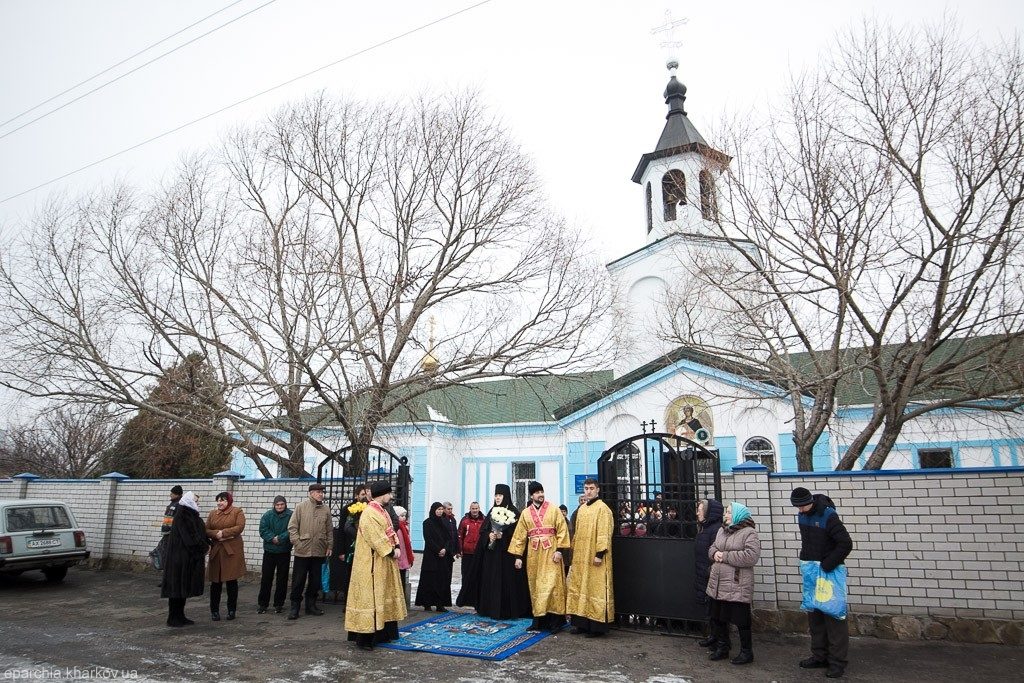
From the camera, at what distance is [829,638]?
630cm

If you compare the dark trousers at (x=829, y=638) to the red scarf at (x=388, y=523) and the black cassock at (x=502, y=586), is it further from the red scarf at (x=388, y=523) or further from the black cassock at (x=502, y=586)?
the red scarf at (x=388, y=523)

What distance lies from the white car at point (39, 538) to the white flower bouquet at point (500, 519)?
8098 mm

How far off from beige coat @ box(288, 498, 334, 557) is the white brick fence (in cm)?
542

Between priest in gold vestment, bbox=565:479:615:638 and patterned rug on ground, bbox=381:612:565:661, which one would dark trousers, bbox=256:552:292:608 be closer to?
patterned rug on ground, bbox=381:612:565:661

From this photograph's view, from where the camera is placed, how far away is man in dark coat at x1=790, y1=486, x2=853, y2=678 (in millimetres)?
6207

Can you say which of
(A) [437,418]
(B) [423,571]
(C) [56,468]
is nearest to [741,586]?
(B) [423,571]

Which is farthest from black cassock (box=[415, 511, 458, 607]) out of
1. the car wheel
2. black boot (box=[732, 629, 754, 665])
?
the car wheel

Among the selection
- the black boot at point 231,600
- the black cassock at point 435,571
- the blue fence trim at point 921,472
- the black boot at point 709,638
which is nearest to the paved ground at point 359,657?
the black boot at point 709,638

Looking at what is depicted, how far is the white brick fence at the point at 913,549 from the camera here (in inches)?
292

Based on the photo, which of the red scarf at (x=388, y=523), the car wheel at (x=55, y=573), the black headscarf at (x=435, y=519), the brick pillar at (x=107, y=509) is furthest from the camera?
the brick pillar at (x=107, y=509)

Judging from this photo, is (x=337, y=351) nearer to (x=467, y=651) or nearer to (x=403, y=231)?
(x=403, y=231)

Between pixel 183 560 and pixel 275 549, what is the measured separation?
4.22 feet

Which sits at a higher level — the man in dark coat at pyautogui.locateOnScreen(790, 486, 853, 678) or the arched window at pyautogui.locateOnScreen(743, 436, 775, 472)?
the arched window at pyautogui.locateOnScreen(743, 436, 775, 472)

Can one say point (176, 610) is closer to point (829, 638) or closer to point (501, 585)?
point (501, 585)
